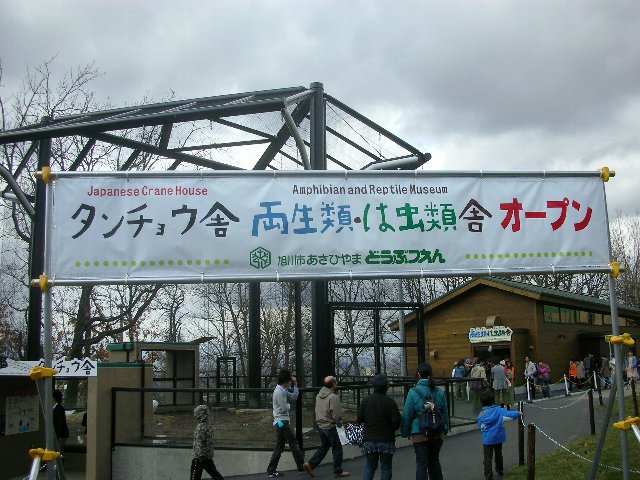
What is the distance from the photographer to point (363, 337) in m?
42.5

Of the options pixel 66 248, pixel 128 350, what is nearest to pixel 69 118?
pixel 128 350

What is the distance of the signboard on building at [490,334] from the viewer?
33.5m

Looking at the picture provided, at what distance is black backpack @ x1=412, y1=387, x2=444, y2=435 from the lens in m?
8.83

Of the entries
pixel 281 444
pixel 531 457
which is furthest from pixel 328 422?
pixel 531 457

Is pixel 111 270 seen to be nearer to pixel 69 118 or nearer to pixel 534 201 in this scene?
pixel 534 201

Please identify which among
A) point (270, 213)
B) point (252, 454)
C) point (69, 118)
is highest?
point (69, 118)

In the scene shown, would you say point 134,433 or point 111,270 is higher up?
point 111,270

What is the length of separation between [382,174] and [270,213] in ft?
4.06

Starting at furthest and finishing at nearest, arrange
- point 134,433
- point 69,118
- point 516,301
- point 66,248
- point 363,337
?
point 363,337, point 516,301, point 69,118, point 134,433, point 66,248

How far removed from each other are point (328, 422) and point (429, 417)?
3241 millimetres

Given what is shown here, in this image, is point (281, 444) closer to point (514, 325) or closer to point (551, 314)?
point (514, 325)

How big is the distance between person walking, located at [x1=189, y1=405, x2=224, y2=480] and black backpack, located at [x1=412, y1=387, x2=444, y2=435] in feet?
12.1

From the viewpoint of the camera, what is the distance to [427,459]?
355 inches

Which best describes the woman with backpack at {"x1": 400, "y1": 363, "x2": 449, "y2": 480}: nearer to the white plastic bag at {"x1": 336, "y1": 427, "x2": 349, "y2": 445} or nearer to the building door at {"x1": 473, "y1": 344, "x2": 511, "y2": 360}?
the white plastic bag at {"x1": 336, "y1": 427, "x2": 349, "y2": 445}
